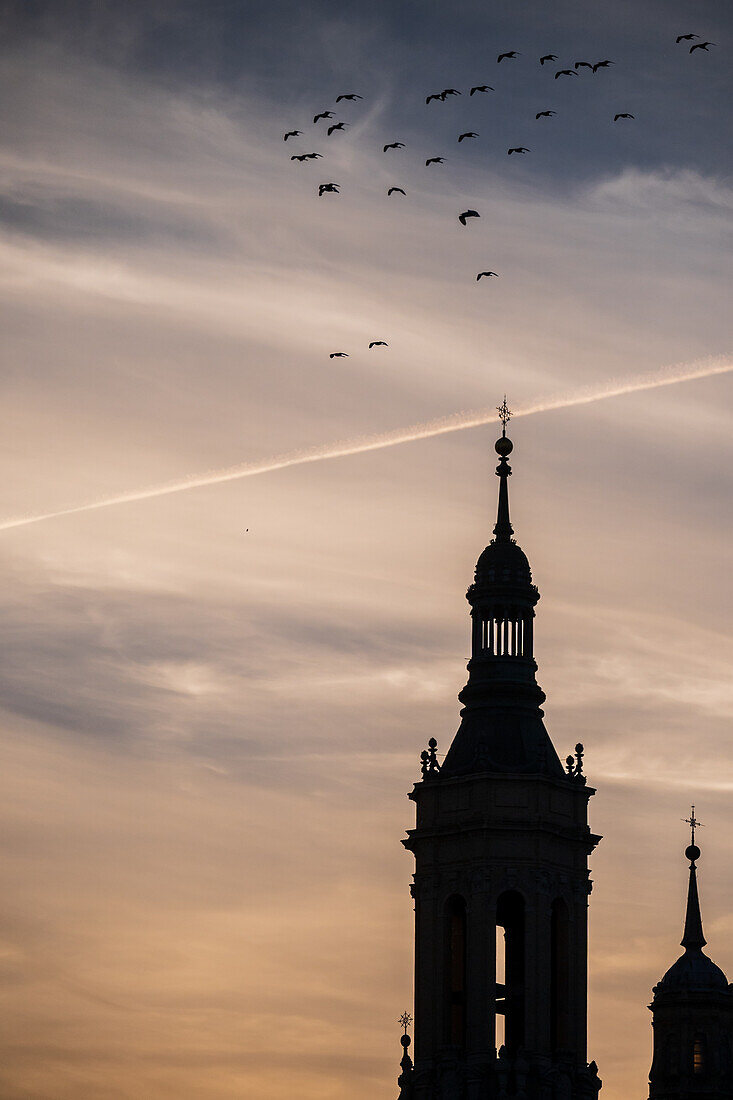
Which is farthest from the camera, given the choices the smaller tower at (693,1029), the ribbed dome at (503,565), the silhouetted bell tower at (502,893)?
the smaller tower at (693,1029)

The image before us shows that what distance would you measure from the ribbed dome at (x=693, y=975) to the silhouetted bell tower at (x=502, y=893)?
45.2 metres

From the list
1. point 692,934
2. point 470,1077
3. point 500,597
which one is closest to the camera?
point 470,1077

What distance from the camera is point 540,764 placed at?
13988 centimetres

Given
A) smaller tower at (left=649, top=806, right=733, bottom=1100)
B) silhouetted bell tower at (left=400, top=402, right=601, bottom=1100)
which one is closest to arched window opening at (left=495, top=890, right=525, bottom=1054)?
silhouetted bell tower at (left=400, top=402, right=601, bottom=1100)

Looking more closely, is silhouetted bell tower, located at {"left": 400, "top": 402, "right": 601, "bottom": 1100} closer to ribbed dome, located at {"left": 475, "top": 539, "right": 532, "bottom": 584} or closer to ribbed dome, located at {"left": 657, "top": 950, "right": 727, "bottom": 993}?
ribbed dome, located at {"left": 475, "top": 539, "right": 532, "bottom": 584}

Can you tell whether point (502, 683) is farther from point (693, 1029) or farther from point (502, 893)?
point (693, 1029)

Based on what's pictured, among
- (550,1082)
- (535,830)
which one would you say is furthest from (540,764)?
(550,1082)

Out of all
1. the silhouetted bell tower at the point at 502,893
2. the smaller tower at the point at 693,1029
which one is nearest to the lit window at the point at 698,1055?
the smaller tower at the point at 693,1029

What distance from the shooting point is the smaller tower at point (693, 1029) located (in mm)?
182750

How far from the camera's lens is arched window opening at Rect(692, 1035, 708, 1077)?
183 metres

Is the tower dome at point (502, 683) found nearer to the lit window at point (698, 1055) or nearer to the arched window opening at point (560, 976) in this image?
the arched window opening at point (560, 976)

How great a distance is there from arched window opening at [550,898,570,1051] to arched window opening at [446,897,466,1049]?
419 centimetres

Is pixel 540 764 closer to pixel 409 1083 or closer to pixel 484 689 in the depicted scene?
pixel 484 689

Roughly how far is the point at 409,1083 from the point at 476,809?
13.3 meters
